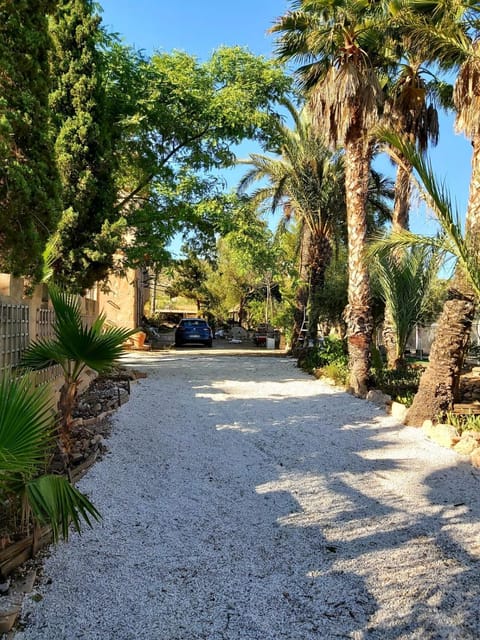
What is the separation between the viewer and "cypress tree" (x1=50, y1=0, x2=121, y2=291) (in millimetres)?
10555

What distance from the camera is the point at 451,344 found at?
7281 mm

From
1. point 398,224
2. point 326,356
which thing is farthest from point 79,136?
point 398,224

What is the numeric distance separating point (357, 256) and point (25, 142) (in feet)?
22.7

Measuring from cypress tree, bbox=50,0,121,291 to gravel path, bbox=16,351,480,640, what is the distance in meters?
4.97

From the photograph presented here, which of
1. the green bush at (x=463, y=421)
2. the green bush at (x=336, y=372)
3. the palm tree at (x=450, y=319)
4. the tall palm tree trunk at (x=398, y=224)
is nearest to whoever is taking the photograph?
the palm tree at (x=450, y=319)

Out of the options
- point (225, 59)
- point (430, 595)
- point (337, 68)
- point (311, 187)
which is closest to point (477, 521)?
point (430, 595)

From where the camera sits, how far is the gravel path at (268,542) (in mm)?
2770

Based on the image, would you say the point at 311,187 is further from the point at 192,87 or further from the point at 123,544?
the point at 123,544

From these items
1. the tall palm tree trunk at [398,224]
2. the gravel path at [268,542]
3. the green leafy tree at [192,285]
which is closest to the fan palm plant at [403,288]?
the tall palm tree trunk at [398,224]

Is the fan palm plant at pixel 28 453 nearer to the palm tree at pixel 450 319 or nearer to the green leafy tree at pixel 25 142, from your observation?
the green leafy tree at pixel 25 142

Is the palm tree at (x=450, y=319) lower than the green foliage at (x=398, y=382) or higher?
higher

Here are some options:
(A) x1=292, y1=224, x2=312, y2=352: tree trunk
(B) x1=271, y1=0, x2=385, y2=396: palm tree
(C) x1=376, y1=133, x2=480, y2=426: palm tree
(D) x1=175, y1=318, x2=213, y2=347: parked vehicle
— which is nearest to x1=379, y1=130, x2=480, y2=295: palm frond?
(C) x1=376, y1=133, x2=480, y2=426: palm tree

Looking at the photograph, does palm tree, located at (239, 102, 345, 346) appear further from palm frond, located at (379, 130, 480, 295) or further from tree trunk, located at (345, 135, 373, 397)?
palm frond, located at (379, 130, 480, 295)

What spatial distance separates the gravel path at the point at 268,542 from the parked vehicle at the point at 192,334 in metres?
17.2
